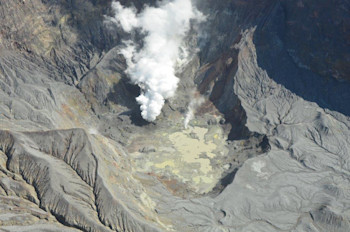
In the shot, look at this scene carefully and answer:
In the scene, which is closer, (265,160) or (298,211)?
(298,211)

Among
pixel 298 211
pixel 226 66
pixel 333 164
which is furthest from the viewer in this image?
pixel 226 66

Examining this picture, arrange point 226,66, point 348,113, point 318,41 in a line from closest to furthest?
1. point 348,113
2. point 318,41
3. point 226,66

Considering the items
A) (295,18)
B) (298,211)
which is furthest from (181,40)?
(298,211)

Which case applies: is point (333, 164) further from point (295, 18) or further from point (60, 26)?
point (60, 26)

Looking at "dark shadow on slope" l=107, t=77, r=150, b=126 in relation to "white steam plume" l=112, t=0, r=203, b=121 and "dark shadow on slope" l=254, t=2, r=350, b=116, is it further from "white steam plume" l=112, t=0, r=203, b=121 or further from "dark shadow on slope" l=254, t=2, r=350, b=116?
"dark shadow on slope" l=254, t=2, r=350, b=116

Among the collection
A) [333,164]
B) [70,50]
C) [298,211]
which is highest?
[70,50]

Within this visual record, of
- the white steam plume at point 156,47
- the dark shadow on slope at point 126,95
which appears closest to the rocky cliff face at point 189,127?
the dark shadow on slope at point 126,95

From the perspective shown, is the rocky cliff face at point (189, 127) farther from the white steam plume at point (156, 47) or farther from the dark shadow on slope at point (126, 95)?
the white steam plume at point (156, 47)
